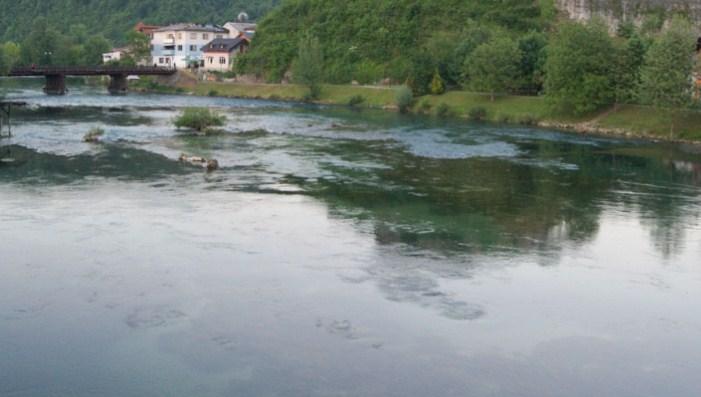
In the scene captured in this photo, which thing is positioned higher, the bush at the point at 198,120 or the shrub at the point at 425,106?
the shrub at the point at 425,106

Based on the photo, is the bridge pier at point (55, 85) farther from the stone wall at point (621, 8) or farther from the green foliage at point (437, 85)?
the stone wall at point (621, 8)

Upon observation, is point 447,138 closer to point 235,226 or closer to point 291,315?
point 235,226

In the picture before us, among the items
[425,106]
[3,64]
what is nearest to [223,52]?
[3,64]

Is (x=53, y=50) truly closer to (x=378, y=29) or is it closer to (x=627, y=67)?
(x=378, y=29)

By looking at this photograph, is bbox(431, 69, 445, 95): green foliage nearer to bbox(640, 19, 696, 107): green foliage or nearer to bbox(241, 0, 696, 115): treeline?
bbox(241, 0, 696, 115): treeline

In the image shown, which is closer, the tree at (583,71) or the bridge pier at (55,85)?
the tree at (583,71)

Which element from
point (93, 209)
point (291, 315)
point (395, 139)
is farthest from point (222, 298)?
point (395, 139)

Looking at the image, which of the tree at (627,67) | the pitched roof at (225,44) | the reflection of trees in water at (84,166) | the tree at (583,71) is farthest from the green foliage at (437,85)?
the pitched roof at (225,44)

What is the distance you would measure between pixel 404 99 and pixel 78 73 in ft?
146

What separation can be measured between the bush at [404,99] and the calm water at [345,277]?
35125 millimetres

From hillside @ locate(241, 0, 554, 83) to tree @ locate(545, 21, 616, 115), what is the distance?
2477 cm

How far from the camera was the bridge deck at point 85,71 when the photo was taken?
9188 centimetres

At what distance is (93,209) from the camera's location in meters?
29.5

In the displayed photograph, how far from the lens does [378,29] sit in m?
102
